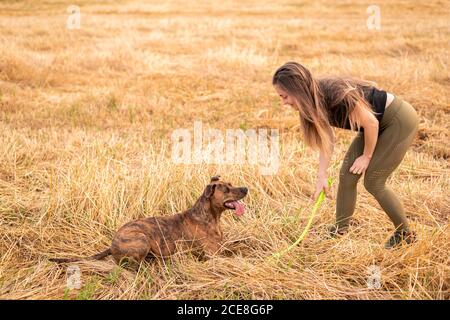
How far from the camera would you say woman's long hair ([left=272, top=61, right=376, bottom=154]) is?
398 cm

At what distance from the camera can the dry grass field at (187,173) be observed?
13.4 ft

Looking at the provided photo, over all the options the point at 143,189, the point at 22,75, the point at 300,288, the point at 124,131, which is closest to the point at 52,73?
the point at 22,75

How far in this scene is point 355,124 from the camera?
14.1ft

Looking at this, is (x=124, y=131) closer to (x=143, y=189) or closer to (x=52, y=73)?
(x=143, y=189)

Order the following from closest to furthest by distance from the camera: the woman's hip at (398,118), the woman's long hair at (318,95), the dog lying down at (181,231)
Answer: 1. the woman's long hair at (318,95)
2. the dog lying down at (181,231)
3. the woman's hip at (398,118)

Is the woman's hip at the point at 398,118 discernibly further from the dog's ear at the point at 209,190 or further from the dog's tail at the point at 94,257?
the dog's tail at the point at 94,257

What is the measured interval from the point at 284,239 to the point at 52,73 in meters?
9.17

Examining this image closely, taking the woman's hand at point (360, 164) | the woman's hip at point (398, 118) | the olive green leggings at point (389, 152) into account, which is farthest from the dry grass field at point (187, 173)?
the woman's hip at point (398, 118)

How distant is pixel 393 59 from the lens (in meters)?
13.8

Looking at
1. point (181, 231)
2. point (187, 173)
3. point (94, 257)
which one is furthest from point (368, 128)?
point (94, 257)

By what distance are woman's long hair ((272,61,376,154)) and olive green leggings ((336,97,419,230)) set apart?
302 mm

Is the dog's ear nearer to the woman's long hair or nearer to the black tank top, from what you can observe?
the woman's long hair

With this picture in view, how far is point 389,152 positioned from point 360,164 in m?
0.25

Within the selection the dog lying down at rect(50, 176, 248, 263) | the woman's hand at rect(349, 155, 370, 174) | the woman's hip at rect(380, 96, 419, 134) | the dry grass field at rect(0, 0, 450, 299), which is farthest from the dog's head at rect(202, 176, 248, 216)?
the woman's hip at rect(380, 96, 419, 134)
